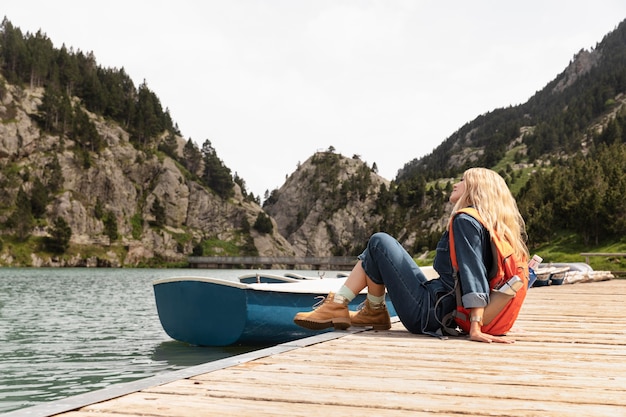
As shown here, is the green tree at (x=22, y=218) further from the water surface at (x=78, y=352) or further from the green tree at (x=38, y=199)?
the water surface at (x=78, y=352)

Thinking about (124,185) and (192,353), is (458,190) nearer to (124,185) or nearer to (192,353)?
(192,353)

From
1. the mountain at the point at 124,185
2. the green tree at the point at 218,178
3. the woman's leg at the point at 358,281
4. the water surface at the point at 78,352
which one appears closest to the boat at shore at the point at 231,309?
the water surface at the point at 78,352

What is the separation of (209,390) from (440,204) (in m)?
198

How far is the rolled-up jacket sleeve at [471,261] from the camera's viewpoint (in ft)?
20.1

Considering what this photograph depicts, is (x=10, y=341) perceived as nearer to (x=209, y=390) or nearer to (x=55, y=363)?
(x=55, y=363)

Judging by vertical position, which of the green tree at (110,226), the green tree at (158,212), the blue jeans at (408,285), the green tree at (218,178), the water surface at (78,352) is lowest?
the water surface at (78,352)

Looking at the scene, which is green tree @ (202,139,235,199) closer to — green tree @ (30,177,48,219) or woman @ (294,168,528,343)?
green tree @ (30,177,48,219)

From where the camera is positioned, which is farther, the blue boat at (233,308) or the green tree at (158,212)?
the green tree at (158,212)

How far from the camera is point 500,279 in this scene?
6.38 meters

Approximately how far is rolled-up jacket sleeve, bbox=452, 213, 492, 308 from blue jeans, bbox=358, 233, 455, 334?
46 cm

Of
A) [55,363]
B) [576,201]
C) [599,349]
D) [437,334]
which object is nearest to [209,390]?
[437,334]

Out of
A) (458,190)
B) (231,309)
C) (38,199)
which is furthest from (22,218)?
(458,190)

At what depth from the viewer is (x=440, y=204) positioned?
196 m

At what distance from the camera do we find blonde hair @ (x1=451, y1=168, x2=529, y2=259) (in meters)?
6.45
